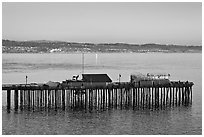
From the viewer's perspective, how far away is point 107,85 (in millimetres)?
48375

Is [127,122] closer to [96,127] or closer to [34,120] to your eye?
[96,127]

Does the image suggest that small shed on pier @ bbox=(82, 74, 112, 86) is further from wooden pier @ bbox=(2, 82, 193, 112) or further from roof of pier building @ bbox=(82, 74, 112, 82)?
wooden pier @ bbox=(2, 82, 193, 112)

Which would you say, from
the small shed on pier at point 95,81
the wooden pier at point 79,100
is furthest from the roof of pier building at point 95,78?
the wooden pier at point 79,100

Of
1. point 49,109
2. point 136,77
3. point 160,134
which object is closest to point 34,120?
point 49,109

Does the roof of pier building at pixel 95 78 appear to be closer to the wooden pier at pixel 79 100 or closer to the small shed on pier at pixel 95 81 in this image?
the small shed on pier at pixel 95 81

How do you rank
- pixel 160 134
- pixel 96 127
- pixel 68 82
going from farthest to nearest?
pixel 68 82 → pixel 96 127 → pixel 160 134

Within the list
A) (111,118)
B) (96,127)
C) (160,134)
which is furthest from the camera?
(111,118)

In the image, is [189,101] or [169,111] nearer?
[169,111]

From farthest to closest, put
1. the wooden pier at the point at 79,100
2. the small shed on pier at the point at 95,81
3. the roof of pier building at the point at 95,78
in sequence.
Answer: the roof of pier building at the point at 95,78 < the small shed on pier at the point at 95,81 < the wooden pier at the point at 79,100

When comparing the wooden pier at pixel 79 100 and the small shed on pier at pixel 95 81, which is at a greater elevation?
the small shed on pier at pixel 95 81

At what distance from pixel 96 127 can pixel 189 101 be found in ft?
58.3

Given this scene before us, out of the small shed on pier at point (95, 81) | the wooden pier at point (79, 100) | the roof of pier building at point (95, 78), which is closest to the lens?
the wooden pier at point (79, 100)

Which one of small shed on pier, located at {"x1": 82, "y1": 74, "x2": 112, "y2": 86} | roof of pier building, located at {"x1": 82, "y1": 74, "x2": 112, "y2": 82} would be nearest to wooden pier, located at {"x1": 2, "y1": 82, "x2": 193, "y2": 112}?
small shed on pier, located at {"x1": 82, "y1": 74, "x2": 112, "y2": 86}

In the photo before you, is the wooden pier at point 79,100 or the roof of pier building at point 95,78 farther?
the roof of pier building at point 95,78
